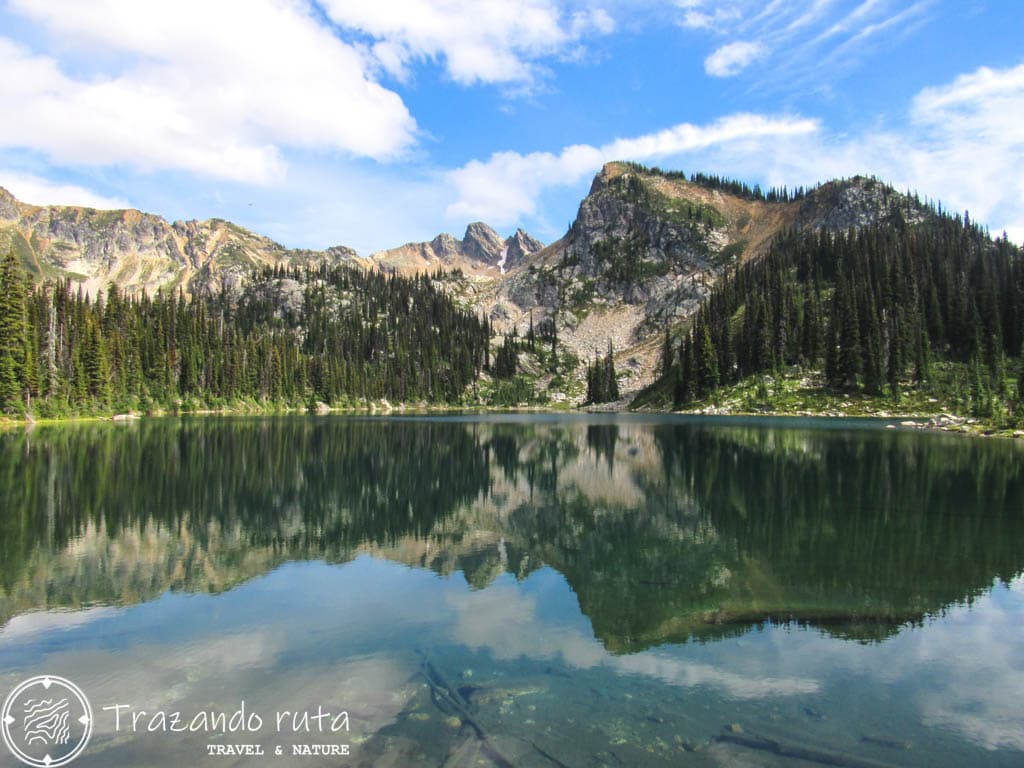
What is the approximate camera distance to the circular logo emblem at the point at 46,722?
9.28 m

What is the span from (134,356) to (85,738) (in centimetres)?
12714

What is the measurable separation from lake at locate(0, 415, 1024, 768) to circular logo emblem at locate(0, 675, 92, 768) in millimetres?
136

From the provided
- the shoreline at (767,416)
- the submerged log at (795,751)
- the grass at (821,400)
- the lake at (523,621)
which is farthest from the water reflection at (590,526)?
the grass at (821,400)

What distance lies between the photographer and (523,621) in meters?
15.6

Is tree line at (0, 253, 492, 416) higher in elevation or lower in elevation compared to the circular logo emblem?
higher

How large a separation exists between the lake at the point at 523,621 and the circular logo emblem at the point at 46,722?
0.14 m

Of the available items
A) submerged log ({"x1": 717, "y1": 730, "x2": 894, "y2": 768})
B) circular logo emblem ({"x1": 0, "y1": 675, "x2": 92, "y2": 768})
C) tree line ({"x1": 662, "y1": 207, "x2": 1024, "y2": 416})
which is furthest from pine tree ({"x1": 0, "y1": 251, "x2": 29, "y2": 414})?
tree line ({"x1": 662, "y1": 207, "x2": 1024, "y2": 416})

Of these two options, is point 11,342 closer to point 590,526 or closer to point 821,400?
point 590,526

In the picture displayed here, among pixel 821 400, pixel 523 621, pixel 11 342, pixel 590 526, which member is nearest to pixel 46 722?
pixel 523 621

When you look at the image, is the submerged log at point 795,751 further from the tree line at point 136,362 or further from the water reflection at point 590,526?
the tree line at point 136,362

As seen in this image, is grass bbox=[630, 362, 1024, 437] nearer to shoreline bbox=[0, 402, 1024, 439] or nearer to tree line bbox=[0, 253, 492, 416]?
shoreline bbox=[0, 402, 1024, 439]

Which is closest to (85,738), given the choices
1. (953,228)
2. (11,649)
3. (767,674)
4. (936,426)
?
(11,649)

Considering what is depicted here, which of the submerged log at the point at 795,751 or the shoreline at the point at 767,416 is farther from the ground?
the shoreline at the point at 767,416

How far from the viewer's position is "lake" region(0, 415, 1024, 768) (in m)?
9.84
